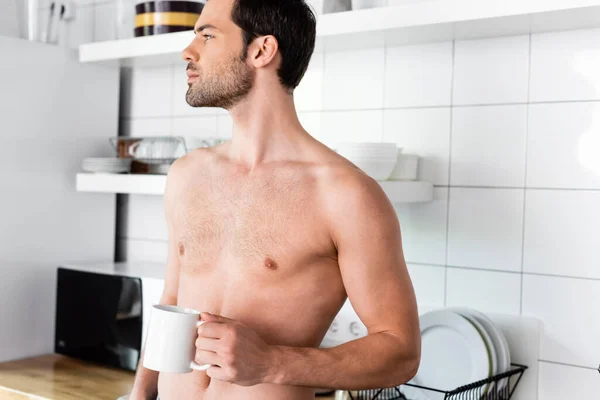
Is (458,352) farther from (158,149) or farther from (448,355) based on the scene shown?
(158,149)

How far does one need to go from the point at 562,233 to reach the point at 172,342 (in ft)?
3.36

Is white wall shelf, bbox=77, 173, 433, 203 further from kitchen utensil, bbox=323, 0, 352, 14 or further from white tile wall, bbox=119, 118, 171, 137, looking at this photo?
kitchen utensil, bbox=323, 0, 352, 14

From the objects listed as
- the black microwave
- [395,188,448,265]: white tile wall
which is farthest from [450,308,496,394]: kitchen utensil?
the black microwave

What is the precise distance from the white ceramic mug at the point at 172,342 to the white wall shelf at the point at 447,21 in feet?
3.02

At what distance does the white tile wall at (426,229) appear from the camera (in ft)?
6.21

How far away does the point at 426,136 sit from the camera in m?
1.92

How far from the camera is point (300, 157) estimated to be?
1.29m

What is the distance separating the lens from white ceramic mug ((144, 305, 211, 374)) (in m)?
1.01

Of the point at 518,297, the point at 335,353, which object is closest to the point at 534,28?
the point at 518,297

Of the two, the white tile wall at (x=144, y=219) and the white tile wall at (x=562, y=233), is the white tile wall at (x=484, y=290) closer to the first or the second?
the white tile wall at (x=562, y=233)

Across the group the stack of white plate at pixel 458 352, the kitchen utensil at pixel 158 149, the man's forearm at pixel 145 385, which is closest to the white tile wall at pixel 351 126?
the kitchen utensil at pixel 158 149

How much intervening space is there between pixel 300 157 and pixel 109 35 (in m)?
1.50

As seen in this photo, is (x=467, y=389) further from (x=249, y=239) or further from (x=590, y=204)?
(x=249, y=239)

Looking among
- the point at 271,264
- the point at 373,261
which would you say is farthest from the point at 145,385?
the point at 373,261
